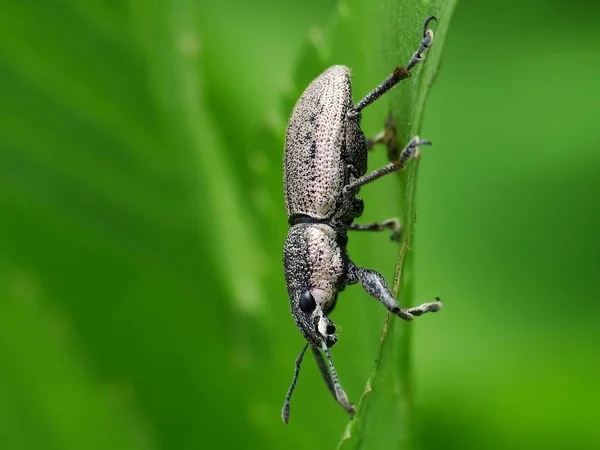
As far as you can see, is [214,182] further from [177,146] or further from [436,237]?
[436,237]

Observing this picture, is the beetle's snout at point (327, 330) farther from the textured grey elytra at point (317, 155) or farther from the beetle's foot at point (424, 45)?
the beetle's foot at point (424, 45)

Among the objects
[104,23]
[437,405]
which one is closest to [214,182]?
[104,23]

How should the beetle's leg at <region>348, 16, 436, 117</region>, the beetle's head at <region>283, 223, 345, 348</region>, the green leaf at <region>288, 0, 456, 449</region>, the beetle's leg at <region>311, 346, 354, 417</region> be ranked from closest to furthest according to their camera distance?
the green leaf at <region>288, 0, 456, 449</region>, the beetle's leg at <region>348, 16, 436, 117</region>, the beetle's leg at <region>311, 346, 354, 417</region>, the beetle's head at <region>283, 223, 345, 348</region>

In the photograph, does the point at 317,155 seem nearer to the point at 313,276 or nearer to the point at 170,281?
the point at 313,276

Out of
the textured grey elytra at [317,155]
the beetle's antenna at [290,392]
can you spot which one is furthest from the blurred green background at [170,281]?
the textured grey elytra at [317,155]

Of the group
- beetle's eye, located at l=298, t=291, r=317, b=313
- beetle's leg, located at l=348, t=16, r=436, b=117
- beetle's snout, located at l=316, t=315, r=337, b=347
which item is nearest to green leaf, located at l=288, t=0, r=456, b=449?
beetle's leg, located at l=348, t=16, r=436, b=117

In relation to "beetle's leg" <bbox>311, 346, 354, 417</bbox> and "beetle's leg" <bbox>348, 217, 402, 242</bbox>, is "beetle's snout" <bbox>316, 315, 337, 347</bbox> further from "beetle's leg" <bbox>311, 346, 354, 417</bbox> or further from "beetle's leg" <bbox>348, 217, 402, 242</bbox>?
"beetle's leg" <bbox>348, 217, 402, 242</bbox>
